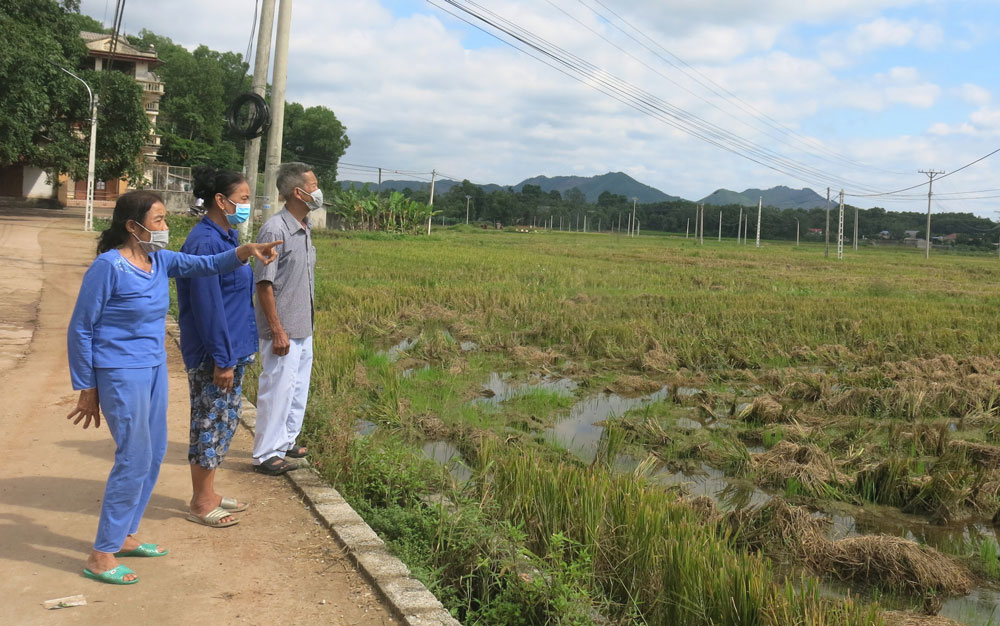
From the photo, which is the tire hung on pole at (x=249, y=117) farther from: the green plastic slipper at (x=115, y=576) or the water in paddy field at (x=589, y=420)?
the green plastic slipper at (x=115, y=576)

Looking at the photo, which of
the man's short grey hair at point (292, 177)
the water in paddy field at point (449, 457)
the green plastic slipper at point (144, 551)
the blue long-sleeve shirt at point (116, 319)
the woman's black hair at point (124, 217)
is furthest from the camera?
the water in paddy field at point (449, 457)

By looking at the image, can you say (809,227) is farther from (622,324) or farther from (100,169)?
(622,324)

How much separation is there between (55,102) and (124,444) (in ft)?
99.7

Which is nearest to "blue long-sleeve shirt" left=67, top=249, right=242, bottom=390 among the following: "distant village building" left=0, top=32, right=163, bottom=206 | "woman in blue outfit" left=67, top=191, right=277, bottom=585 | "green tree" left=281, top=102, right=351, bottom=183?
"woman in blue outfit" left=67, top=191, right=277, bottom=585

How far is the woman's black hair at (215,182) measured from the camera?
4.11 metres

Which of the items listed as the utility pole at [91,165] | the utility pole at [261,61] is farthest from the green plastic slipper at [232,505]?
the utility pole at [91,165]

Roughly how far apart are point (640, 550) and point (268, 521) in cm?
191

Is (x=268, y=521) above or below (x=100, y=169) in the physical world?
below

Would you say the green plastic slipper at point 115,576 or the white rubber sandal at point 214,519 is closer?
the green plastic slipper at point 115,576

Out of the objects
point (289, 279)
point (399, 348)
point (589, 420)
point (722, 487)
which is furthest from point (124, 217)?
point (399, 348)

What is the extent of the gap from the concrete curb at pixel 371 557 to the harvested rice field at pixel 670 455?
14cm

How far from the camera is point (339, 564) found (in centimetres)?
358

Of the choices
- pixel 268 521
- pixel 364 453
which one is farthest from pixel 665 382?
pixel 268 521

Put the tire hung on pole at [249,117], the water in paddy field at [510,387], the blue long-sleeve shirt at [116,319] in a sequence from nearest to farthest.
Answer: the blue long-sleeve shirt at [116,319] → the tire hung on pole at [249,117] → the water in paddy field at [510,387]
